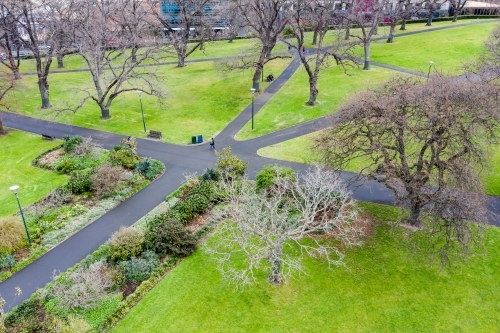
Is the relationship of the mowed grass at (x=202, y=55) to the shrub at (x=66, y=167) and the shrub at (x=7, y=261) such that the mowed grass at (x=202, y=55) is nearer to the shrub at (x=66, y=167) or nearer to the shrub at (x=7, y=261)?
the shrub at (x=66, y=167)

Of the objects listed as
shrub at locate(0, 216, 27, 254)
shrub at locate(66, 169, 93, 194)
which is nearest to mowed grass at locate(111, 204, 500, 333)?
shrub at locate(0, 216, 27, 254)

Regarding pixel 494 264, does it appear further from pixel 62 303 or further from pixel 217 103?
pixel 217 103

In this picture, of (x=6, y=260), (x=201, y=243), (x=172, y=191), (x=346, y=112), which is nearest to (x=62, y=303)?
(x=6, y=260)

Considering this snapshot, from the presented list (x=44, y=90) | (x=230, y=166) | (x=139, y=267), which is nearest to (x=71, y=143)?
(x=44, y=90)

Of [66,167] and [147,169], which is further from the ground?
[66,167]

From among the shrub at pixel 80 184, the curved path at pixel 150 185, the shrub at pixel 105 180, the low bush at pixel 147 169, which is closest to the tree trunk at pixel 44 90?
the curved path at pixel 150 185

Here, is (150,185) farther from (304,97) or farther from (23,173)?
(304,97)
